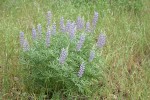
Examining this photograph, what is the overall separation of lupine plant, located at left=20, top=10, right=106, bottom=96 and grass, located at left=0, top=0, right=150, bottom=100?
210 millimetres

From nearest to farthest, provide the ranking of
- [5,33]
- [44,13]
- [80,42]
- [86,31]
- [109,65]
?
[80,42] < [86,31] < [109,65] < [5,33] < [44,13]

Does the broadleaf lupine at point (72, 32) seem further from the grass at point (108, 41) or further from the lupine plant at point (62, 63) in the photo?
the grass at point (108, 41)

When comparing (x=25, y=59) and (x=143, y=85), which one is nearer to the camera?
(x=25, y=59)

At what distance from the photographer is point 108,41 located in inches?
183

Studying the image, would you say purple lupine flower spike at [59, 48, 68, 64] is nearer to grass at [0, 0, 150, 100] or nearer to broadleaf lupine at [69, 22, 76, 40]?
broadleaf lupine at [69, 22, 76, 40]

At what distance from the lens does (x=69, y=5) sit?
550 centimetres

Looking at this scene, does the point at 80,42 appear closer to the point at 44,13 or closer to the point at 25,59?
the point at 25,59

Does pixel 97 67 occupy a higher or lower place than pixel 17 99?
higher

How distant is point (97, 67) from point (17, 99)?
871 mm

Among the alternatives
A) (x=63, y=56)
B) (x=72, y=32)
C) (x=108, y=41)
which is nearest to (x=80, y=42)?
(x=72, y=32)

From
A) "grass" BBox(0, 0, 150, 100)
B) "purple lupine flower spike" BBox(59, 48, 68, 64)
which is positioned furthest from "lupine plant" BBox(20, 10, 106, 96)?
"grass" BBox(0, 0, 150, 100)

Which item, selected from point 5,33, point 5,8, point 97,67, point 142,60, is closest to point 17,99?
point 97,67

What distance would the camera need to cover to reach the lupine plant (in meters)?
3.37

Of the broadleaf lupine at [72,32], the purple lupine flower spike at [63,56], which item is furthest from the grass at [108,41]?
the broadleaf lupine at [72,32]
